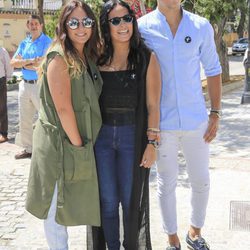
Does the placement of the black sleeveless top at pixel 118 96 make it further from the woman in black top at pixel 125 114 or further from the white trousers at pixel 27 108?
the white trousers at pixel 27 108

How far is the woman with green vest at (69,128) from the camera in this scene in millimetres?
2838

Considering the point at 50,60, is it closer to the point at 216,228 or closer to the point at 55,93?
the point at 55,93

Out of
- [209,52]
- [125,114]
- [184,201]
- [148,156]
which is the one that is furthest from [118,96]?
[184,201]

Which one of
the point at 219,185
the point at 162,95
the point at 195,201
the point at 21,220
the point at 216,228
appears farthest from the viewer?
the point at 219,185

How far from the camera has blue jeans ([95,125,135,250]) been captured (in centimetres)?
307

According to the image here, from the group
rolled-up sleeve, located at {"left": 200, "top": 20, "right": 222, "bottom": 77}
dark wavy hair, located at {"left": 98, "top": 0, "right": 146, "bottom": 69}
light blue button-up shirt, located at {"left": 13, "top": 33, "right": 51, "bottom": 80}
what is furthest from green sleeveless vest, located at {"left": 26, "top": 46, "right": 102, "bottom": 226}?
light blue button-up shirt, located at {"left": 13, "top": 33, "right": 51, "bottom": 80}

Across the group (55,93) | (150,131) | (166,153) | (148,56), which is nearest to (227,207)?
(166,153)

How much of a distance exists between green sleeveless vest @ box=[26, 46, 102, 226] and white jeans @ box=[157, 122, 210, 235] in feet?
1.96

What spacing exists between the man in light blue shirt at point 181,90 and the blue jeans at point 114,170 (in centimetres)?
35

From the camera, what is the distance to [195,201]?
3.64 m

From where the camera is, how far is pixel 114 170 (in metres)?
3.16

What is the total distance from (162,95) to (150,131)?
1.03 ft

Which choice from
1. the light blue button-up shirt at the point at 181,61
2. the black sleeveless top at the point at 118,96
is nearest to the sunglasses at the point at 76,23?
the black sleeveless top at the point at 118,96

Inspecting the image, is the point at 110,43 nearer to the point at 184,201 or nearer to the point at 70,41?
the point at 70,41
